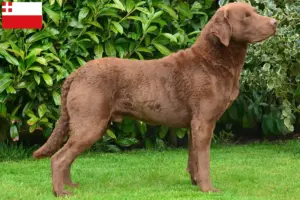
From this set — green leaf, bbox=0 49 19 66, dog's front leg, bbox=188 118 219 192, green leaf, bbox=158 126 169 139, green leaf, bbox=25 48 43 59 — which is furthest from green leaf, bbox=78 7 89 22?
dog's front leg, bbox=188 118 219 192

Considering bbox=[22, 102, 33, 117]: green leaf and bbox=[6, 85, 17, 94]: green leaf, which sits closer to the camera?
bbox=[6, 85, 17, 94]: green leaf

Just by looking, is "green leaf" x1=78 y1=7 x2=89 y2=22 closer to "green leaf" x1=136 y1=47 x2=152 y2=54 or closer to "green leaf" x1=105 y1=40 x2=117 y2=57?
"green leaf" x1=105 y1=40 x2=117 y2=57

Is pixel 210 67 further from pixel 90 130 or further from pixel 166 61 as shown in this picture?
pixel 90 130

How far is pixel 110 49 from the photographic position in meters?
7.21

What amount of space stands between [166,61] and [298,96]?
109 inches

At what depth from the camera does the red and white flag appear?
6.76 meters

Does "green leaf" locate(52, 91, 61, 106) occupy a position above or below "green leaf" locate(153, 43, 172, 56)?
below

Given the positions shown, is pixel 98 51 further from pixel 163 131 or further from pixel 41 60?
pixel 163 131

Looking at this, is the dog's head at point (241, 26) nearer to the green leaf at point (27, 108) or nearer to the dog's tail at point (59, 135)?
the dog's tail at point (59, 135)

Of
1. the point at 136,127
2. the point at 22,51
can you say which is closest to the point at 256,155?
the point at 136,127

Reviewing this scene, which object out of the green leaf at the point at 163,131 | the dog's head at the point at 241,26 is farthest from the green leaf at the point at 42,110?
the dog's head at the point at 241,26

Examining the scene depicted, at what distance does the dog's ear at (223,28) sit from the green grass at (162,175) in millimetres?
1237

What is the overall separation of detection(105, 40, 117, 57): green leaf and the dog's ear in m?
2.20

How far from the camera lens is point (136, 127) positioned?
780 centimetres
